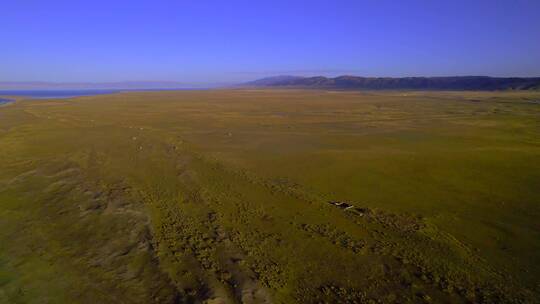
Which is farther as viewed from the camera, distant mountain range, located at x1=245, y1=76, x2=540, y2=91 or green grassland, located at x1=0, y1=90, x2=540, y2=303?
distant mountain range, located at x1=245, y1=76, x2=540, y2=91

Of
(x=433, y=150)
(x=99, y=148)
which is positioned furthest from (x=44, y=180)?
(x=433, y=150)

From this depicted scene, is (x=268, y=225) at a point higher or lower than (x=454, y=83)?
lower

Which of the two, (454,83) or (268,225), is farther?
(454,83)

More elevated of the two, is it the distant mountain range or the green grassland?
the distant mountain range

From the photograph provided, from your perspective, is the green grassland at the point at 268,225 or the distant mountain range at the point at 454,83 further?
the distant mountain range at the point at 454,83

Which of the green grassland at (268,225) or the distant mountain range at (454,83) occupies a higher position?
the distant mountain range at (454,83)

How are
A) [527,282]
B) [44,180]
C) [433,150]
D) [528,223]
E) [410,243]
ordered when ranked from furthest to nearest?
[433,150], [44,180], [528,223], [410,243], [527,282]

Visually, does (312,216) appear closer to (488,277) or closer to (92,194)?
(488,277)

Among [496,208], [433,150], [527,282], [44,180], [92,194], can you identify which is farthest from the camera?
[433,150]
